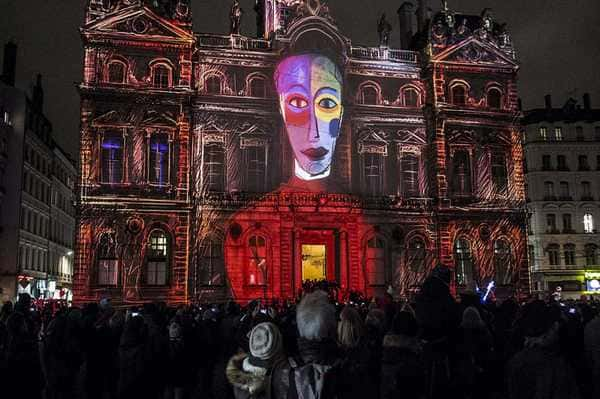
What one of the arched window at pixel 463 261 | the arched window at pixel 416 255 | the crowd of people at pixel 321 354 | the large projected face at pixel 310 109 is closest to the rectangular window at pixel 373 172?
the large projected face at pixel 310 109

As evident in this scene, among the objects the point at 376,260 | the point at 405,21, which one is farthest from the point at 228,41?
the point at 376,260

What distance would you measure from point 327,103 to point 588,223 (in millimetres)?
37049

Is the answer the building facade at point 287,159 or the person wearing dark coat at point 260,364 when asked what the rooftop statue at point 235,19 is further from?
the person wearing dark coat at point 260,364

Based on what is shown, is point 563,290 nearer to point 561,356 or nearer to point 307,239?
point 307,239

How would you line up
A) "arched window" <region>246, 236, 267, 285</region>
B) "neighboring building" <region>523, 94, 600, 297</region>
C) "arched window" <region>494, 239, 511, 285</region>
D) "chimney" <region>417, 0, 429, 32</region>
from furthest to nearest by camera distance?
"neighboring building" <region>523, 94, 600, 297</region>
"chimney" <region>417, 0, 429, 32</region>
"arched window" <region>494, 239, 511, 285</region>
"arched window" <region>246, 236, 267, 285</region>

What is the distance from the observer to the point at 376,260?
38.2m

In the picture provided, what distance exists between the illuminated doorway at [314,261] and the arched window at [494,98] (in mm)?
14688

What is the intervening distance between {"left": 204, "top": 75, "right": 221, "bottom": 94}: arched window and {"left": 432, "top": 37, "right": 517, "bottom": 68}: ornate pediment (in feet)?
47.3

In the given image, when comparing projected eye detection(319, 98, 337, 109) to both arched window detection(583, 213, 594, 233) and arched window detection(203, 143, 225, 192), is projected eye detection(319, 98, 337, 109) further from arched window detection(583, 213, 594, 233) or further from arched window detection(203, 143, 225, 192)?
arched window detection(583, 213, 594, 233)

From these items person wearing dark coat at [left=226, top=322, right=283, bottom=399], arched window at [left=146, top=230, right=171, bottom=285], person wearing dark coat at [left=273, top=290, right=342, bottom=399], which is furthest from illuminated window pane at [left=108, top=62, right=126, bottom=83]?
person wearing dark coat at [left=273, top=290, right=342, bottom=399]

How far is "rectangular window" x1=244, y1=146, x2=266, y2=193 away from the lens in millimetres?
37188

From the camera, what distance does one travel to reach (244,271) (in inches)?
1425

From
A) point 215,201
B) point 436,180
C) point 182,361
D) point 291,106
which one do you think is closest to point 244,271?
point 215,201

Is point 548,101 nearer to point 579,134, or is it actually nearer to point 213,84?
point 579,134
